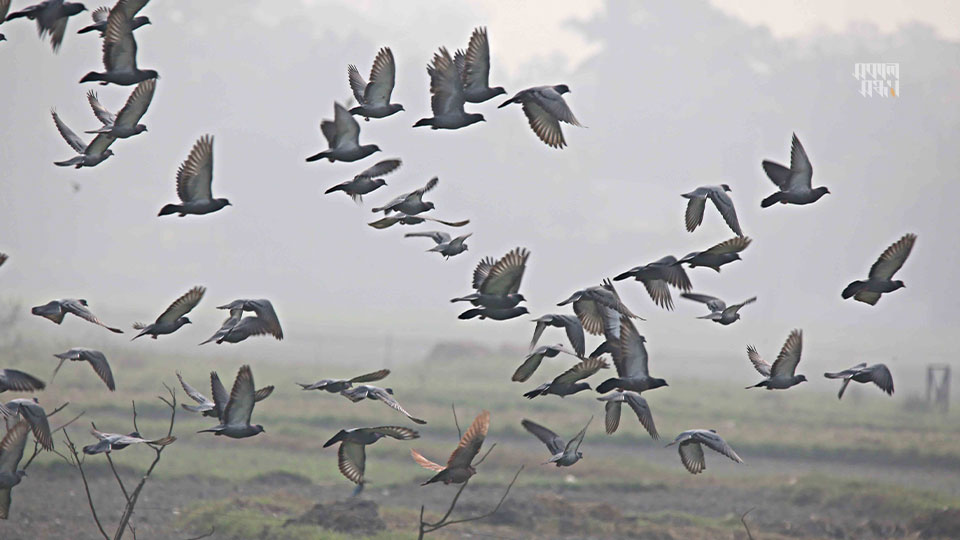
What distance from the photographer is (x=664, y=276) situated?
9.11 m

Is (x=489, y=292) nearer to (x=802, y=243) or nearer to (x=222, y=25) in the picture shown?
(x=802, y=243)

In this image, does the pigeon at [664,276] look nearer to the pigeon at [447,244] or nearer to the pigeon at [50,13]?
the pigeon at [447,244]

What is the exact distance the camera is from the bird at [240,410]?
8.26 metres

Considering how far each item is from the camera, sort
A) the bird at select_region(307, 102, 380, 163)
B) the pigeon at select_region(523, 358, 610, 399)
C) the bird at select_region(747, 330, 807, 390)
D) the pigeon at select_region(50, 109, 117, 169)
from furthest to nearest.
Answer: the pigeon at select_region(50, 109, 117, 169) → the bird at select_region(307, 102, 380, 163) → the bird at select_region(747, 330, 807, 390) → the pigeon at select_region(523, 358, 610, 399)

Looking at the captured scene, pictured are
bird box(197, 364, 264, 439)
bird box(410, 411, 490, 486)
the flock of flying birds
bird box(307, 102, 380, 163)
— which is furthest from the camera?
bird box(307, 102, 380, 163)

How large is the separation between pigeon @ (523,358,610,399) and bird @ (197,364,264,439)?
7.17 ft

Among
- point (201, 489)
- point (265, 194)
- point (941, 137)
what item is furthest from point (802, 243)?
point (201, 489)

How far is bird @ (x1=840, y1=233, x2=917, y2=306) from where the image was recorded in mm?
8781

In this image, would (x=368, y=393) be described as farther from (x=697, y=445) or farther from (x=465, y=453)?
(x=697, y=445)

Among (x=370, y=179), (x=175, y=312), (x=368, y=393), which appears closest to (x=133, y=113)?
(x=175, y=312)

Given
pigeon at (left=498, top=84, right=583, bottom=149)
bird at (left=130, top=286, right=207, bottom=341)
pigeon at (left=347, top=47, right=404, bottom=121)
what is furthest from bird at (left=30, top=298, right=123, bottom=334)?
pigeon at (left=498, top=84, right=583, bottom=149)

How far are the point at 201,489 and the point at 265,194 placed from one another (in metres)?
132

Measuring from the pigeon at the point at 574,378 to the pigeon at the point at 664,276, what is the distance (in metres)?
0.76

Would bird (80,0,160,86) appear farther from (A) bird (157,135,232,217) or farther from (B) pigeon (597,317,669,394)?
(B) pigeon (597,317,669,394)
